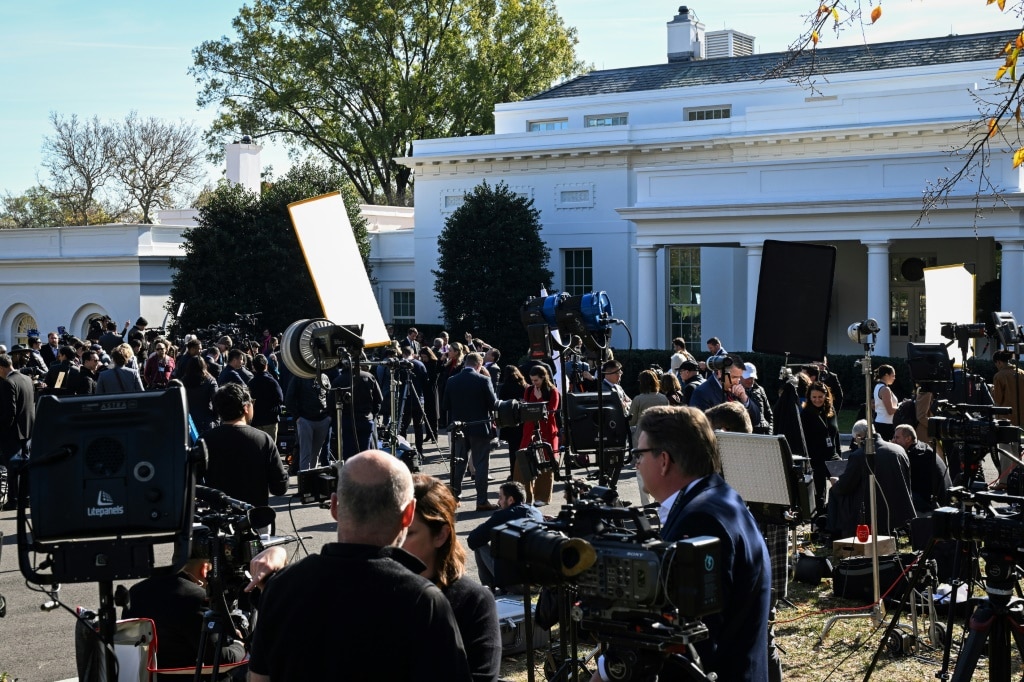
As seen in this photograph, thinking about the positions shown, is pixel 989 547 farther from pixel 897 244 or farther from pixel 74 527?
pixel 897 244

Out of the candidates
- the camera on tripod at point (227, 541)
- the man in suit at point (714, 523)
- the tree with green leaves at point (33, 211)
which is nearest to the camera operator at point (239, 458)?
the camera on tripod at point (227, 541)

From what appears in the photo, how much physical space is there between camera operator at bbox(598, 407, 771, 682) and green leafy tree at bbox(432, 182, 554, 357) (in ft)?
101

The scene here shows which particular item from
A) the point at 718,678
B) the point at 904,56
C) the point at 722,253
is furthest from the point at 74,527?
the point at 904,56

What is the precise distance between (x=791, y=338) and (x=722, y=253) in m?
27.1

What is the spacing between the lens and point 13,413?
45.5ft

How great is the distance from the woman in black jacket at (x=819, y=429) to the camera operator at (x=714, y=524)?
336 inches

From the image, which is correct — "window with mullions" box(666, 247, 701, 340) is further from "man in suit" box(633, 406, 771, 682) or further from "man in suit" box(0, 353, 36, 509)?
"man in suit" box(633, 406, 771, 682)

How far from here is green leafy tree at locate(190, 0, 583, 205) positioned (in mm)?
52906

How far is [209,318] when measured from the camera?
35.7 metres

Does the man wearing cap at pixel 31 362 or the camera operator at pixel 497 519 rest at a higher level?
the man wearing cap at pixel 31 362

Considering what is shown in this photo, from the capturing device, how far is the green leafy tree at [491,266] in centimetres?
3559

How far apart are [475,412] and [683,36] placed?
3319 centimetres

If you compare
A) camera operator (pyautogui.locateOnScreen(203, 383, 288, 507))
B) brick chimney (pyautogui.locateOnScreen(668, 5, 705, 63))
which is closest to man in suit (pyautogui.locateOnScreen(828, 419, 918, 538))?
camera operator (pyautogui.locateOnScreen(203, 383, 288, 507))

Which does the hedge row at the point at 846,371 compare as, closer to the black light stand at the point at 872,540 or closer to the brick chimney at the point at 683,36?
the black light stand at the point at 872,540
